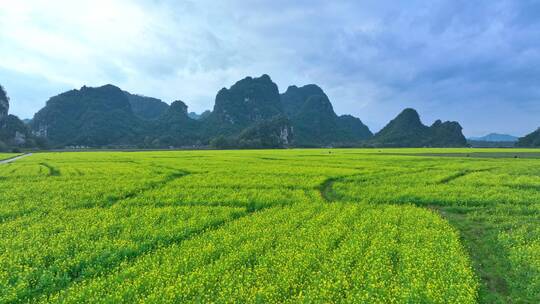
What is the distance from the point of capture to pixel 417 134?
179500mm

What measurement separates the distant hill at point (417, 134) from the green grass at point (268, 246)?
146 m

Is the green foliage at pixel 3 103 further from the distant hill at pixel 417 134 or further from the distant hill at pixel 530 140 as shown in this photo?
the distant hill at pixel 530 140

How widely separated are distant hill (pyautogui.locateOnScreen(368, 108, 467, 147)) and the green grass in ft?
478

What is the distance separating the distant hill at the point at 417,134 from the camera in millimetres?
163000

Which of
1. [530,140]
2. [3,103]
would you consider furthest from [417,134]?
[3,103]

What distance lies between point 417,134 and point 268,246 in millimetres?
186663

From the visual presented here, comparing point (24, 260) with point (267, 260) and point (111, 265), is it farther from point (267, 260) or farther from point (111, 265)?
point (267, 260)

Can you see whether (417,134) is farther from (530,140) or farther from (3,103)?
(3,103)

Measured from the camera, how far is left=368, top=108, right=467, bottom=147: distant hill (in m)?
163

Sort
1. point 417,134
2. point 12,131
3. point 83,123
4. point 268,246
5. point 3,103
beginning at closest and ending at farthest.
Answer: point 268,246
point 12,131
point 3,103
point 417,134
point 83,123

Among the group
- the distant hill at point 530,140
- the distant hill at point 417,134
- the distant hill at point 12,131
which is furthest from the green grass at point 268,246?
the distant hill at point 417,134

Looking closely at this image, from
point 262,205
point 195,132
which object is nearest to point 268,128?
point 195,132

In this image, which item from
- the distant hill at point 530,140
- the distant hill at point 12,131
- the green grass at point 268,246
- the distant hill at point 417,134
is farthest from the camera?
the distant hill at point 417,134

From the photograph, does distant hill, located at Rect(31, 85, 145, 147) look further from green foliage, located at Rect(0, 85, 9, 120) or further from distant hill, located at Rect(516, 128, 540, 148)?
distant hill, located at Rect(516, 128, 540, 148)
